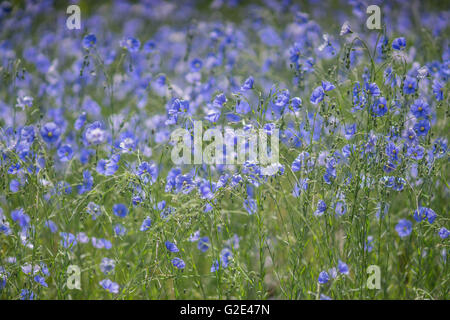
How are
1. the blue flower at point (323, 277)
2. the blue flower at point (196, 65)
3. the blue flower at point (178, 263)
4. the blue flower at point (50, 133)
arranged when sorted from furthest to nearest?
the blue flower at point (196, 65) < the blue flower at point (50, 133) < the blue flower at point (178, 263) < the blue flower at point (323, 277)

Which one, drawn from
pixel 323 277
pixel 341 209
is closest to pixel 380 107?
pixel 341 209

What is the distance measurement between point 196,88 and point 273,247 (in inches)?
53.7

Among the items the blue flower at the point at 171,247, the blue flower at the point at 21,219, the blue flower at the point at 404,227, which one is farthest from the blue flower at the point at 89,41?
the blue flower at the point at 404,227

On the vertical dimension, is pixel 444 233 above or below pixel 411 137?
below

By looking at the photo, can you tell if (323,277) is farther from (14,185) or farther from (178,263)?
(14,185)

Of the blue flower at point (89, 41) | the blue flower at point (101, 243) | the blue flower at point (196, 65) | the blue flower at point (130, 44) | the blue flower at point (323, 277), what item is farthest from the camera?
the blue flower at point (196, 65)

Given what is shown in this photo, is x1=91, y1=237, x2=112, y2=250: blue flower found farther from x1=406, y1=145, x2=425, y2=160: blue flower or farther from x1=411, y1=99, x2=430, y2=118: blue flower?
x1=411, y1=99, x2=430, y2=118: blue flower

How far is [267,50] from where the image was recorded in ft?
16.7

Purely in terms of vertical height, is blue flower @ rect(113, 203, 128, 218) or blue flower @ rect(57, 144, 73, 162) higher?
blue flower @ rect(57, 144, 73, 162)

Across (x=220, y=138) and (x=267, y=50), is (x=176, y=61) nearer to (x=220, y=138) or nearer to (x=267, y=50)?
(x=267, y=50)

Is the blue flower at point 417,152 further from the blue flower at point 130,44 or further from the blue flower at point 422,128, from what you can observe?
the blue flower at point 130,44

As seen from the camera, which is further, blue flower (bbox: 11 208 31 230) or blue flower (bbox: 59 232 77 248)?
blue flower (bbox: 11 208 31 230)

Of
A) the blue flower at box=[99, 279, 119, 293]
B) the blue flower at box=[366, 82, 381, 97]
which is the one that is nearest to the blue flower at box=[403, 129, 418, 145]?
the blue flower at box=[366, 82, 381, 97]
